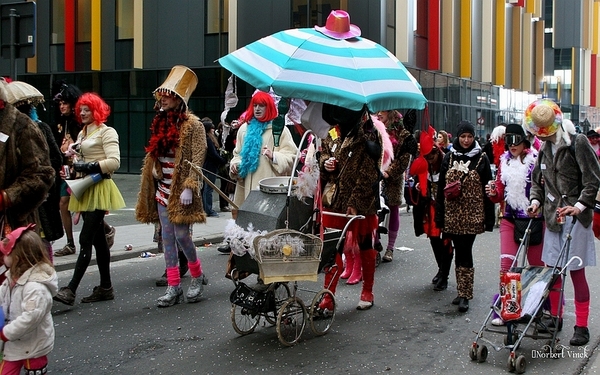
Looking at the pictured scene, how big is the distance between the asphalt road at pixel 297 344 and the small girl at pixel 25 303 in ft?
3.49

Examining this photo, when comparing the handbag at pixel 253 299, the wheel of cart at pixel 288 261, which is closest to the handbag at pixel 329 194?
the wheel of cart at pixel 288 261

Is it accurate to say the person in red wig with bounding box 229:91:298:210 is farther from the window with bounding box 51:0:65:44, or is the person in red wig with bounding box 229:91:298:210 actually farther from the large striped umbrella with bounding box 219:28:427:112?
the window with bounding box 51:0:65:44

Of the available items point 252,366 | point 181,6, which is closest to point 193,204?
point 252,366

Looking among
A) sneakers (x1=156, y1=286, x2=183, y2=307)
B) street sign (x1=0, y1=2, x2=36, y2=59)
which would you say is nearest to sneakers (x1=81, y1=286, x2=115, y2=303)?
sneakers (x1=156, y1=286, x2=183, y2=307)

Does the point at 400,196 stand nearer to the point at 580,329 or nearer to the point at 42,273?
the point at 580,329

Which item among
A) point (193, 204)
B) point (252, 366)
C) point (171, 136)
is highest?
point (171, 136)

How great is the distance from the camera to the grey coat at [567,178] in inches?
236

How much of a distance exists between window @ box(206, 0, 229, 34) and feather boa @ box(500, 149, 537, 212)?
21040mm

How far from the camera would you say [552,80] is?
56781mm

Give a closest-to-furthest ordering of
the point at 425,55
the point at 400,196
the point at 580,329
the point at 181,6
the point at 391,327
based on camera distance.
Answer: the point at 580,329 < the point at 391,327 < the point at 400,196 < the point at 181,6 < the point at 425,55

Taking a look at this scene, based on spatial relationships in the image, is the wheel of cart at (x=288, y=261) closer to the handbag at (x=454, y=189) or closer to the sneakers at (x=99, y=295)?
the handbag at (x=454, y=189)

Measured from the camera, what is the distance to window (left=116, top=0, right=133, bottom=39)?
28.3 metres

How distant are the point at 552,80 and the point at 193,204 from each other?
53.7m

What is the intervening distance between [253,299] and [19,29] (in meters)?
6.44
